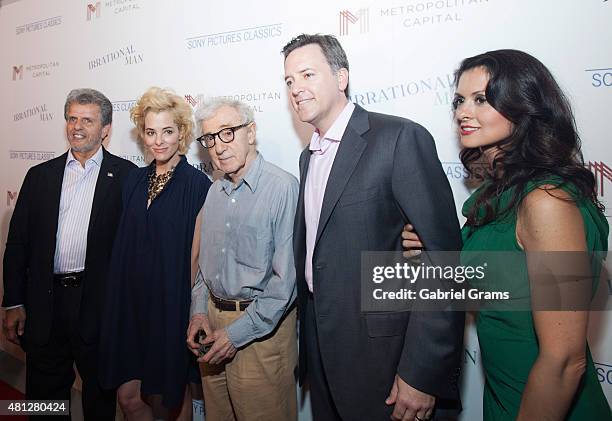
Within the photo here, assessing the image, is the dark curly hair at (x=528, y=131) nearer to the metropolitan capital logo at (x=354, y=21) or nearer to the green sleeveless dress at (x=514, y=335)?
the green sleeveless dress at (x=514, y=335)

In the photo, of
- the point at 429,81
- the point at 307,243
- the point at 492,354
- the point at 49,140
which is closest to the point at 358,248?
the point at 307,243

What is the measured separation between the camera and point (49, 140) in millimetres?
3092

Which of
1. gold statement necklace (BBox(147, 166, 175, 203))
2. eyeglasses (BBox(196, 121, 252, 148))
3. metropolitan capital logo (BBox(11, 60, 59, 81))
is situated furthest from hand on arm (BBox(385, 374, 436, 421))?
metropolitan capital logo (BBox(11, 60, 59, 81))

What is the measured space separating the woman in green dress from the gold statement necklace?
120cm

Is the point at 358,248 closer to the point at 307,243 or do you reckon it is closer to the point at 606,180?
the point at 307,243

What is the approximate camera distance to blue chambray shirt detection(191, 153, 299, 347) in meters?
1.61

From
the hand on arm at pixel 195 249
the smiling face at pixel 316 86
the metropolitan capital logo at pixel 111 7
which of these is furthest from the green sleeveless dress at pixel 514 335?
the metropolitan capital logo at pixel 111 7

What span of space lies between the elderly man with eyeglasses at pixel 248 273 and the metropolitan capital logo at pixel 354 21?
58 centimetres

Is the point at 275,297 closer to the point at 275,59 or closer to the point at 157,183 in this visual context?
the point at 157,183

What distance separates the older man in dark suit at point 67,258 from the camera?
2156 millimetres

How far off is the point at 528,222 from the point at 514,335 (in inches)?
13.2

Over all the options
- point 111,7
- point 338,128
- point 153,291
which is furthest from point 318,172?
point 111,7

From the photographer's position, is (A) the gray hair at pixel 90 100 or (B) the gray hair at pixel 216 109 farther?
(A) the gray hair at pixel 90 100

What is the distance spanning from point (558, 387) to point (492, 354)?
0.70 ft
